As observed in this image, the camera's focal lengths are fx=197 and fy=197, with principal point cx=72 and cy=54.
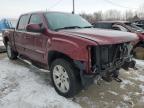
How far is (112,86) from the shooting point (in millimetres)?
4875

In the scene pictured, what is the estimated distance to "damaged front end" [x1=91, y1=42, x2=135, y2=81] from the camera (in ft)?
11.6

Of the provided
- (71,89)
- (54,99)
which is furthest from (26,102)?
(71,89)

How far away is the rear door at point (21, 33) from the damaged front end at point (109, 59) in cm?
282

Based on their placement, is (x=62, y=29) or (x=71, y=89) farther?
(x=62, y=29)

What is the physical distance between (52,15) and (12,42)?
259 cm

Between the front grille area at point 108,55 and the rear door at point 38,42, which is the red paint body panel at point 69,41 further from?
the front grille area at point 108,55

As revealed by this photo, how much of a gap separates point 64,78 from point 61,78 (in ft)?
0.39

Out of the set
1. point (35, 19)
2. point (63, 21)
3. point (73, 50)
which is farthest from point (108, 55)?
point (35, 19)

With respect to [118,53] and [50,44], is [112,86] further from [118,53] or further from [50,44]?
[50,44]

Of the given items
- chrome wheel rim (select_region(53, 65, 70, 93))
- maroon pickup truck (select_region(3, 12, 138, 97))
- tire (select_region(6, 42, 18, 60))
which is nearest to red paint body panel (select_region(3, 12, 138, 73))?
maroon pickup truck (select_region(3, 12, 138, 97))

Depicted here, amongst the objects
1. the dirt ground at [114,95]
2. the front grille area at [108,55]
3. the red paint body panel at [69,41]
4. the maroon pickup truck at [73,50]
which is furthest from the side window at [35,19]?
the dirt ground at [114,95]

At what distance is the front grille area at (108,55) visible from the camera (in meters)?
3.53

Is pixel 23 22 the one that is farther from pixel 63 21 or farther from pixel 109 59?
pixel 109 59

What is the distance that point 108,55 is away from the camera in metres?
3.80
